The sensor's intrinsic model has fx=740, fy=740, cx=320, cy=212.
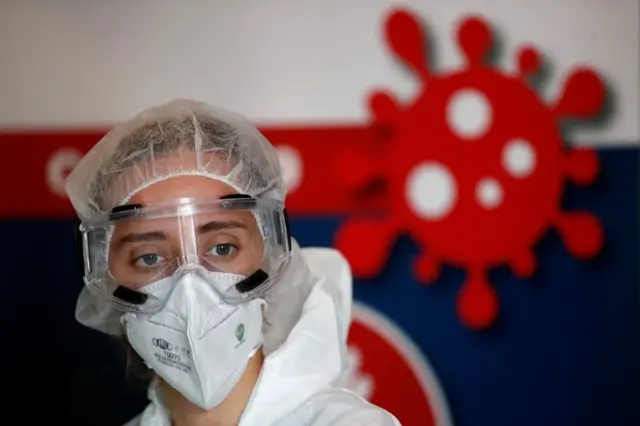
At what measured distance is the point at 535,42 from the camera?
1955 mm

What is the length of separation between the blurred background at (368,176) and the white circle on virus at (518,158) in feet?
0.14

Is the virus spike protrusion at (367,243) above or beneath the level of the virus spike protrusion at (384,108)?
beneath

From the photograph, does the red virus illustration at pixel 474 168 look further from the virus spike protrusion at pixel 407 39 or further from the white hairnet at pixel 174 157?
the white hairnet at pixel 174 157

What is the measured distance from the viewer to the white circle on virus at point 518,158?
1.90m

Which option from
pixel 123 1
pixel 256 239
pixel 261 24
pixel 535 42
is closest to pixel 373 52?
pixel 261 24

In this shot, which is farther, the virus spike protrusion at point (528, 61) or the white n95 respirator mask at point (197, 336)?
the virus spike protrusion at point (528, 61)

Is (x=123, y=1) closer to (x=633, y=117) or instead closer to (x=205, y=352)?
(x=205, y=352)

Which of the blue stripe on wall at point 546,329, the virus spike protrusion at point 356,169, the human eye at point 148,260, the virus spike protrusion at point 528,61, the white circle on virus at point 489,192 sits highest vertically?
the virus spike protrusion at point 528,61

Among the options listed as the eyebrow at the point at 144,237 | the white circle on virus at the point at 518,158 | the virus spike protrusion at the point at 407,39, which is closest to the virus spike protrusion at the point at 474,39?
the virus spike protrusion at the point at 407,39

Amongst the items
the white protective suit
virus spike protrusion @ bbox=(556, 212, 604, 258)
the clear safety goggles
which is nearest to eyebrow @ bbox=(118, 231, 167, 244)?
the clear safety goggles

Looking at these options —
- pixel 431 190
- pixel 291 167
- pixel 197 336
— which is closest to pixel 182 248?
pixel 197 336

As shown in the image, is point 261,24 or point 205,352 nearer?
point 205,352

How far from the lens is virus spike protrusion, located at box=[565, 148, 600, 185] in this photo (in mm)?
1888

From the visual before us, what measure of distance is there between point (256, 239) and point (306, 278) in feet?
0.53
